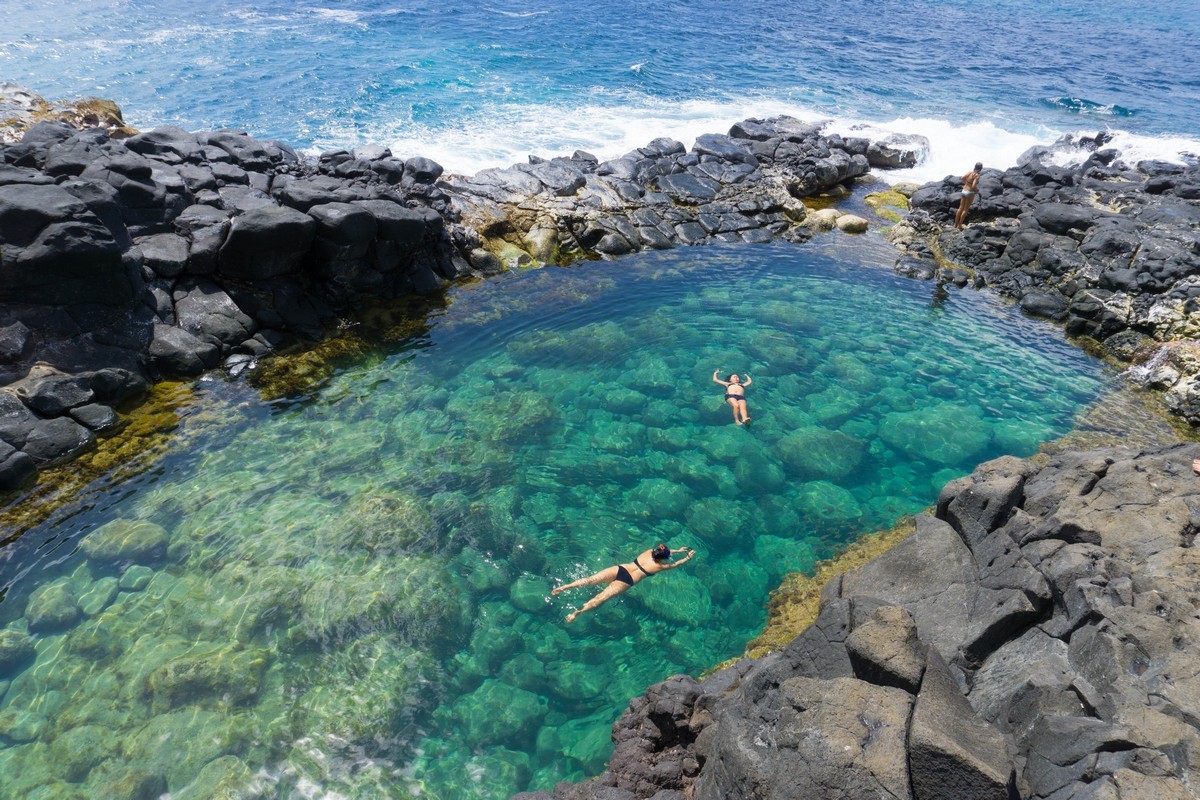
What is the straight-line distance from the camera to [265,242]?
20422 mm

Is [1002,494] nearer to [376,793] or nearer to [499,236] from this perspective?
[376,793]

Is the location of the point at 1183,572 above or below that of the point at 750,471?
above

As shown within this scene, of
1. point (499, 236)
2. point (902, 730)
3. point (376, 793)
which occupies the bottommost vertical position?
point (376, 793)

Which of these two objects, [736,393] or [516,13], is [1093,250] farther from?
[516,13]

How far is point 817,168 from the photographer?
3550cm

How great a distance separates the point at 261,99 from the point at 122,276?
102 ft

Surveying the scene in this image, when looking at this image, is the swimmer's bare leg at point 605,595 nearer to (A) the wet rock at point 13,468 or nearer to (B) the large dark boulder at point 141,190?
(A) the wet rock at point 13,468

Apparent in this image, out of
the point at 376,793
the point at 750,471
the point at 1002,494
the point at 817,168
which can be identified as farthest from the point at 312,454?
the point at 817,168

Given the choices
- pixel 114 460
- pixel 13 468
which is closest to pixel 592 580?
pixel 114 460

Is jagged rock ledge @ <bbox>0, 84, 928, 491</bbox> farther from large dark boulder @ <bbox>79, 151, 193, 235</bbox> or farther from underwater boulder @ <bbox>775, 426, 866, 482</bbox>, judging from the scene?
underwater boulder @ <bbox>775, 426, 866, 482</bbox>

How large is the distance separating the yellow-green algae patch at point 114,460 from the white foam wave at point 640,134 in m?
19.6

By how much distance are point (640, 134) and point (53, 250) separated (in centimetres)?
3202

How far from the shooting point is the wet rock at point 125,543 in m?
14.2

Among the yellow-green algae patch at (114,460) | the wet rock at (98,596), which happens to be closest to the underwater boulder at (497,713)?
the wet rock at (98,596)
